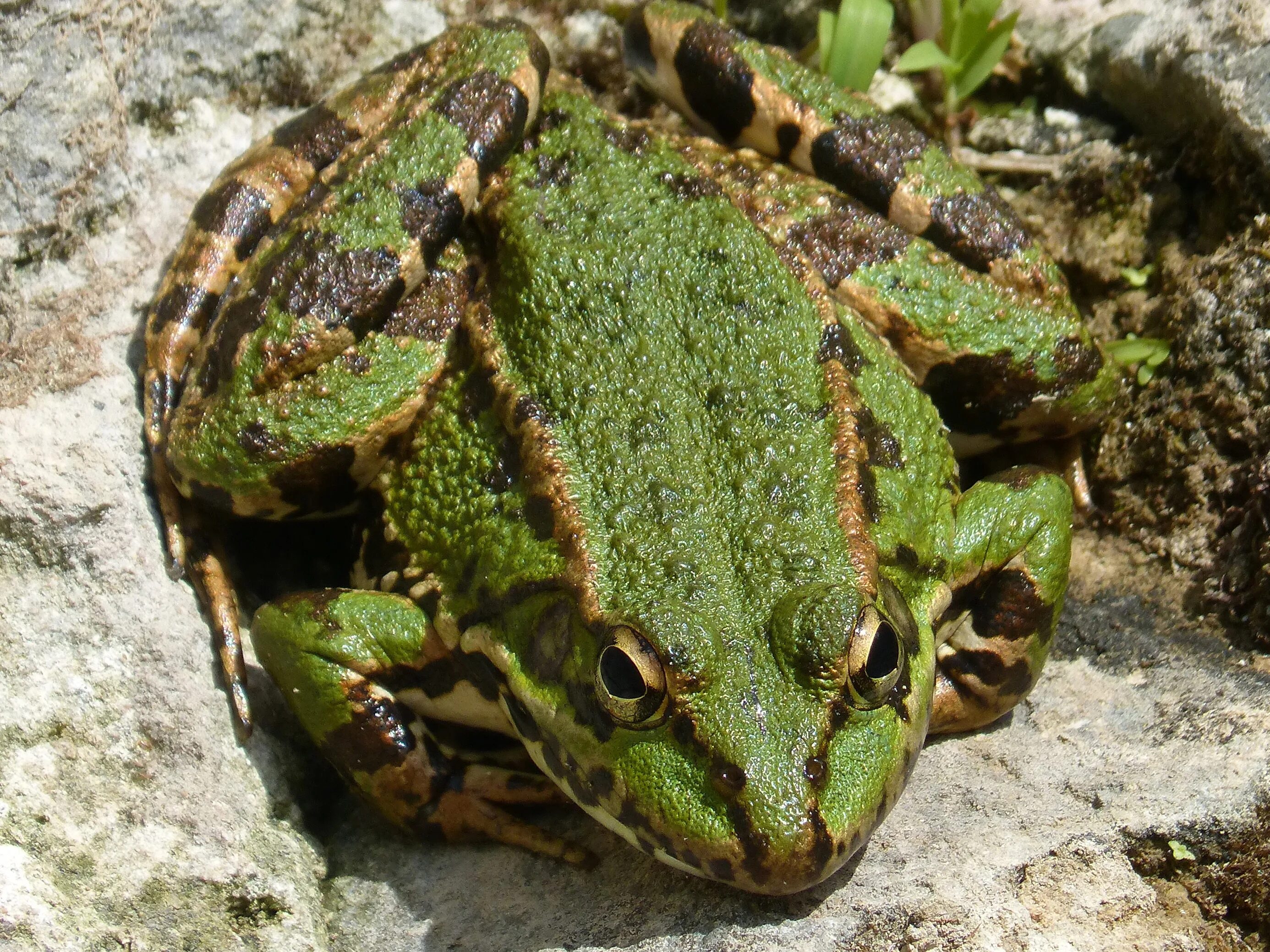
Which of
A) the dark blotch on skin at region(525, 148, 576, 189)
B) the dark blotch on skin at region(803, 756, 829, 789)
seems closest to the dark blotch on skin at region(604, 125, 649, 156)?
the dark blotch on skin at region(525, 148, 576, 189)

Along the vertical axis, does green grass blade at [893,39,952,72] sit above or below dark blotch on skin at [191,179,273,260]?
above

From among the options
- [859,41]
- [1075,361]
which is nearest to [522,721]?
[1075,361]

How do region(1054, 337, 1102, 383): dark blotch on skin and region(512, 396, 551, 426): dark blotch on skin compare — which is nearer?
region(512, 396, 551, 426): dark blotch on skin

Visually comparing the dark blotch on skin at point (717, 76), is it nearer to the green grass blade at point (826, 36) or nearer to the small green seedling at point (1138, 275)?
the green grass blade at point (826, 36)

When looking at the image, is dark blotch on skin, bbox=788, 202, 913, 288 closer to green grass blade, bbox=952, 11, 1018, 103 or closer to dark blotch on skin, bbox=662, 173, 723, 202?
dark blotch on skin, bbox=662, 173, 723, 202

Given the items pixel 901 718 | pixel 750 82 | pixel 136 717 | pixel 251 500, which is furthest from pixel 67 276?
pixel 901 718

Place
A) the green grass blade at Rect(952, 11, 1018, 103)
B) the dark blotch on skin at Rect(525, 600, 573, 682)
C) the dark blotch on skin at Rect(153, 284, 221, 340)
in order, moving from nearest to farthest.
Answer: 1. the dark blotch on skin at Rect(525, 600, 573, 682)
2. the dark blotch on skin at Rect(153, 284, 221, 340)
3. the green grass blade at Rect(952, 11, 1018, 103)
